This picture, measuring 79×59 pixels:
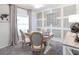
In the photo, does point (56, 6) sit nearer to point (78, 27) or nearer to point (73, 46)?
point (78, 27)

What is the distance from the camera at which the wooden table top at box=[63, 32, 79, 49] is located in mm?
1988

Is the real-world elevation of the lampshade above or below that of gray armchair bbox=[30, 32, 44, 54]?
above

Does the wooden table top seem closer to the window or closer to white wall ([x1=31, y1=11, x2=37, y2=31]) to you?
white wall ([x1=31, y1=11, x2=37, y2=31])

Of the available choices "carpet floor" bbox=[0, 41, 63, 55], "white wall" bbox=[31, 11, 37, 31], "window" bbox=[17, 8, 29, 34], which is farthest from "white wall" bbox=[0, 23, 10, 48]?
"white wall" bbox=[31, 11, 37, 31]

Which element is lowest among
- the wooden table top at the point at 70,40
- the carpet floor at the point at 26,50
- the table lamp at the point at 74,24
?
the carpet floor at the point at 26,50

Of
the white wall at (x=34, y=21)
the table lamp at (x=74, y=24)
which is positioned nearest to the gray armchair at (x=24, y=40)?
the white wall at (x=34, y=21)

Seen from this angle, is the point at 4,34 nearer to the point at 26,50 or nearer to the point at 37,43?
the point at 26,50

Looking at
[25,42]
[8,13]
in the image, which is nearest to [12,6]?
[8,13]

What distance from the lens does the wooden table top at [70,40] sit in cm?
199

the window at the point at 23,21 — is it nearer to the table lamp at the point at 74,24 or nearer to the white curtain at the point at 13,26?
the white curtain at the point at 13,26

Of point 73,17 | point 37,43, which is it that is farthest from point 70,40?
point 37,43

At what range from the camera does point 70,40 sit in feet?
6.72

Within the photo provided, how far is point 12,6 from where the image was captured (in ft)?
6.51

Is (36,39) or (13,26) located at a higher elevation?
(13,26)
